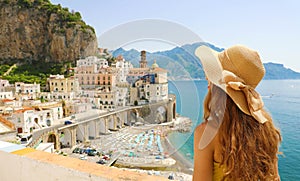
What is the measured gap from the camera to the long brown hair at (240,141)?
0.60m

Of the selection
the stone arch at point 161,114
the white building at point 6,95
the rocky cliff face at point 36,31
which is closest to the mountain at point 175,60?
the stone arch at point 161,114

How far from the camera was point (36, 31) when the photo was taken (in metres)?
36.4

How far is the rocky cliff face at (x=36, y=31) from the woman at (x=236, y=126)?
35.7 metres

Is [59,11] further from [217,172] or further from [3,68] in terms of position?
[217,172]

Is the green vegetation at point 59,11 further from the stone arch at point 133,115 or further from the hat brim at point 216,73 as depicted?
the hat brim at point 216,73

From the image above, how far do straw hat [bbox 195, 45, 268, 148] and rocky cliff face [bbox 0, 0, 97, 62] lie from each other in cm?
3571

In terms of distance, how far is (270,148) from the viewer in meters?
0.62

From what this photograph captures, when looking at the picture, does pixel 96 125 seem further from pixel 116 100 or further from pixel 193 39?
pixel 193 39

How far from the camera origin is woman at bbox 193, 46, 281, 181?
60 cm

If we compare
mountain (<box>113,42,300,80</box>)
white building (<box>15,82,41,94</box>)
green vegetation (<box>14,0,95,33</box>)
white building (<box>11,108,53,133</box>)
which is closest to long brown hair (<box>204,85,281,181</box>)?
mountain (<box>113,42,300,80</box>)

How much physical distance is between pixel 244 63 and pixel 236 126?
0.50ft

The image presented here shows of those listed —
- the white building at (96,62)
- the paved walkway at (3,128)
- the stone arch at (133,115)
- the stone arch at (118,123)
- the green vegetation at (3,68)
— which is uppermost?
the green vegetation at (3,68)

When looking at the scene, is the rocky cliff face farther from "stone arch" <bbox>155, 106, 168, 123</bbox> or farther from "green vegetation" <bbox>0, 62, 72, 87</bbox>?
"stone arch" <bbox>155, 106, 168, 123</bbox>

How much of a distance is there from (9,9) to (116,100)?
42.1 metres
